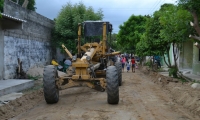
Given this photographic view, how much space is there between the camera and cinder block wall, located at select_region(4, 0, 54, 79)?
15.0 m

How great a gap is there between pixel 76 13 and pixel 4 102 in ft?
47.8

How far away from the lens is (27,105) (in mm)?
9594

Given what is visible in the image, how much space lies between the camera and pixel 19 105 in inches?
371

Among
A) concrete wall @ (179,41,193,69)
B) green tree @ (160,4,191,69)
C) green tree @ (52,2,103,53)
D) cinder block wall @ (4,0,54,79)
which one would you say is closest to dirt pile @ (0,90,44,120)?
cinder block wall @ (4,0,54,79)

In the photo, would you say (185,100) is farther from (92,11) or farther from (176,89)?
(92,11)

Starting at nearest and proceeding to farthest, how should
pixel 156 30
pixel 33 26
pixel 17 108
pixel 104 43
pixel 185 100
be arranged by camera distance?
1. pixel 17 108
2. pixel 185 100
3. pixel 104 43
4. pixel 33 26
5. pixel 156 30

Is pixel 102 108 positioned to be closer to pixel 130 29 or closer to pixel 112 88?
pixel 112 88

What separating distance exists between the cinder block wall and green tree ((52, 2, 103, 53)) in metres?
0.80

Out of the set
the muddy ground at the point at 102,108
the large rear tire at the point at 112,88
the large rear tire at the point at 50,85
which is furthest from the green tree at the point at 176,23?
the large rear tire at the point at 50,85

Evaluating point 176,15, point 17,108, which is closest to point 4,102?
point 17,108

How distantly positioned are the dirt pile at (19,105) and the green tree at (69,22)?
443 inches

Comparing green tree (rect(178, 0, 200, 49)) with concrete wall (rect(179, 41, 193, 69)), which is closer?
green tree (rect(178, 0, 200, 49))

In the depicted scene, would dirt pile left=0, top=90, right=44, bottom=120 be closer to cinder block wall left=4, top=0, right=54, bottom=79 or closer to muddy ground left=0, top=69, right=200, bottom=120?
muddy ground left=0, top=69, right=200, bottom=120

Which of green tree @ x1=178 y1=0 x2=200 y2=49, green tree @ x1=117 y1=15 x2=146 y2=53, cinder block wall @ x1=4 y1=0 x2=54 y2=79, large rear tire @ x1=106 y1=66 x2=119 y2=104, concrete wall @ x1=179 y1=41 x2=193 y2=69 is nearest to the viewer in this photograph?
large rear tire @ x1=106 y1=66 x2=119 y2=104
